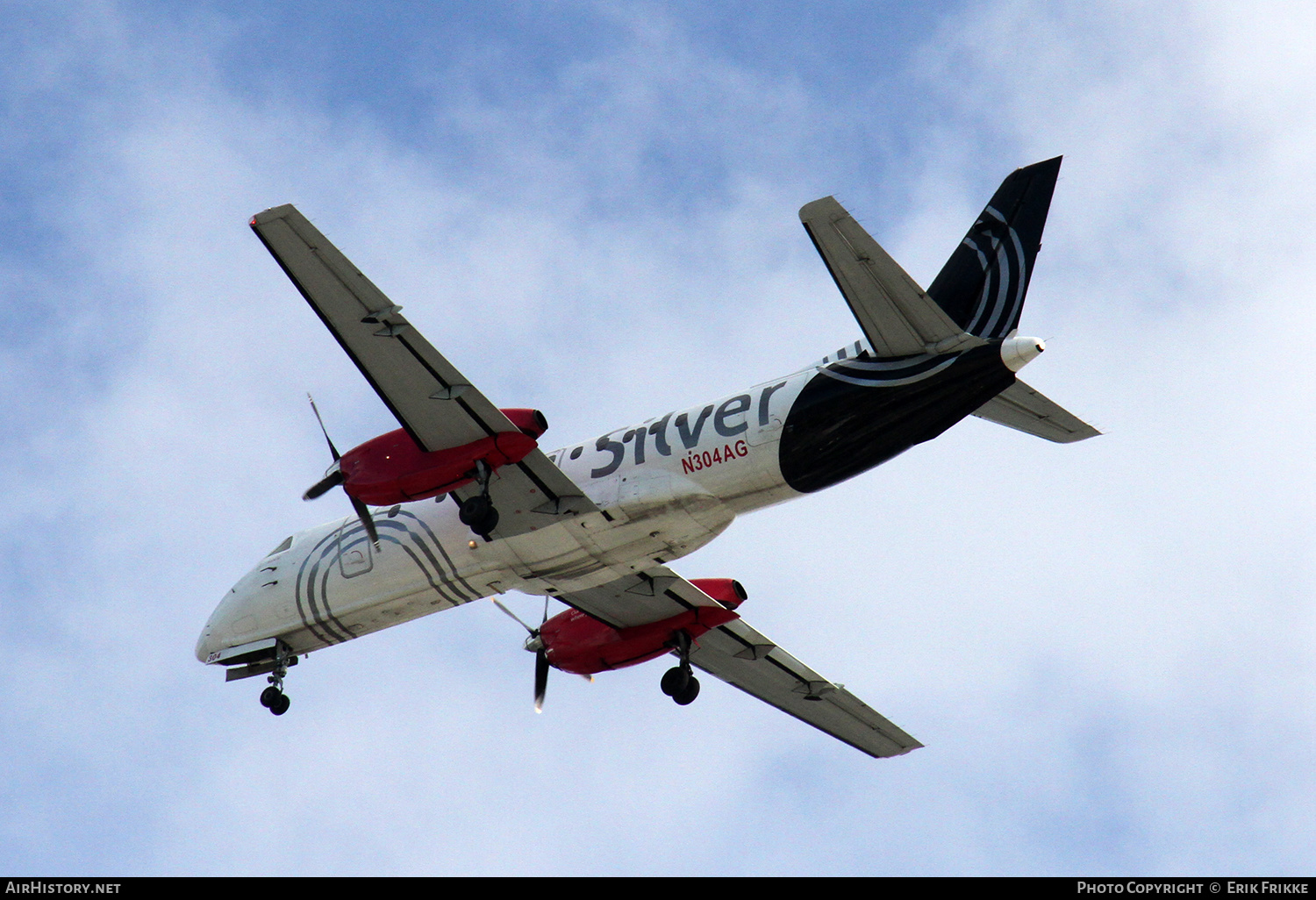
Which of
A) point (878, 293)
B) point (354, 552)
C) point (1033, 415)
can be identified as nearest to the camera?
point (878, 293)

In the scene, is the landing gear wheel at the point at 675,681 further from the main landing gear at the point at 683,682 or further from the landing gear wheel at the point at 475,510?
the landing gear wheel at the point at 475,510

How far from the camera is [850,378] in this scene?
21844mm

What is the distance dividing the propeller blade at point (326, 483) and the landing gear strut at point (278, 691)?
16.1 feet

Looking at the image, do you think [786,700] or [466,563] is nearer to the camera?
[466,563]

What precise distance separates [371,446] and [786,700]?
34.8 feet

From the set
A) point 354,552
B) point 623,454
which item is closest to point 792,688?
point 623,454

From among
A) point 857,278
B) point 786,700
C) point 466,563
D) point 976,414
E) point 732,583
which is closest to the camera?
point 857,278

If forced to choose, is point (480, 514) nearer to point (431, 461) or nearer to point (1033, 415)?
point (431, 461)

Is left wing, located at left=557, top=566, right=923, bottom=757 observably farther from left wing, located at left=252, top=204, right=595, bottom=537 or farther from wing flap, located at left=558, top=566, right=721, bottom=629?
left wing, located at left=252, top=204, right=595, bottom=537

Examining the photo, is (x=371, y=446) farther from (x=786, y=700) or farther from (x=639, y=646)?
(x=786, y=700)

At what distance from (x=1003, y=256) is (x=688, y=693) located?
31.9 feet

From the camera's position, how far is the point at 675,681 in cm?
2678
